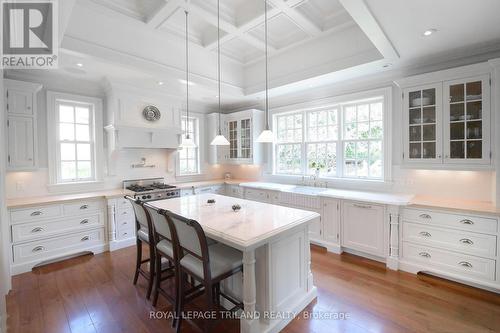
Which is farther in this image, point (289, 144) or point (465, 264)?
point (289, 144)

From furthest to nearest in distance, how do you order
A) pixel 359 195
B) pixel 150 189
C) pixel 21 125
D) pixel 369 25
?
pixel 150 189, pixel 359 195, pixel 21 125, pixel 369 25

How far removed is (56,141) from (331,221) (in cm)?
443

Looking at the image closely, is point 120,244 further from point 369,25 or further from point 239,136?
point 369,25

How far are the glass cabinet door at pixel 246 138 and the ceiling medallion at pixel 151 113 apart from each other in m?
1.76

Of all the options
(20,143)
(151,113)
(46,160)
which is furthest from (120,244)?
(151,113)

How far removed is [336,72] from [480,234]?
8.48 feet

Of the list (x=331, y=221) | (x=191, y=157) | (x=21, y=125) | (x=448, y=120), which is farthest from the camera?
(x=191, y=157)

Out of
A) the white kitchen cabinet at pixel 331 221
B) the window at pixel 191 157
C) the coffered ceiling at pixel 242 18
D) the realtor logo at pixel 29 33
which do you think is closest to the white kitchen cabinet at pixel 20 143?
the realtor logo at pixel 29 33

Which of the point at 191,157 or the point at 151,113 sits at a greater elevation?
the point at 151,113

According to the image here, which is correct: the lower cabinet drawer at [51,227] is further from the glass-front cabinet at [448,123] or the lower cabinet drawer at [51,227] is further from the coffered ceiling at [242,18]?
the glass-front cabinet at [448,123]

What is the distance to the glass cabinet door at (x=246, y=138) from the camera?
509 cm

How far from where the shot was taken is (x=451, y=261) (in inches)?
105

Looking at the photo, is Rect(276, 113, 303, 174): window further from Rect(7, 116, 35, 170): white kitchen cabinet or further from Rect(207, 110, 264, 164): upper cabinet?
Rect(7, 116, 35, 170): white kitchen cabinet

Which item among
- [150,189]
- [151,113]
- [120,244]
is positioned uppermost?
[151,113]
